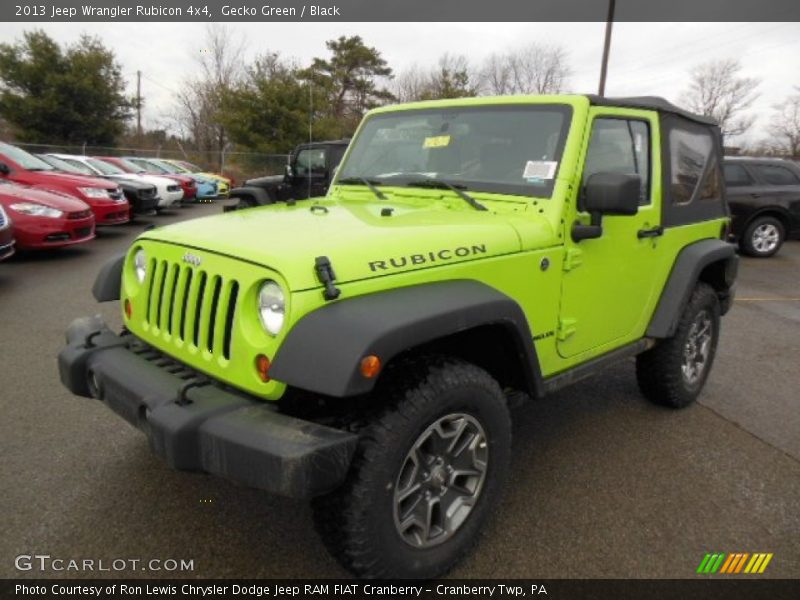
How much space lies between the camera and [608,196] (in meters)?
2.55

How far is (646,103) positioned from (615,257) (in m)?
0.99

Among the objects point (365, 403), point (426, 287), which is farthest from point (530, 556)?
point (426, 287)

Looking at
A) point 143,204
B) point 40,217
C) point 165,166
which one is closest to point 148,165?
point 165,166

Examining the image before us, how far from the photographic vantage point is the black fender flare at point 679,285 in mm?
3404

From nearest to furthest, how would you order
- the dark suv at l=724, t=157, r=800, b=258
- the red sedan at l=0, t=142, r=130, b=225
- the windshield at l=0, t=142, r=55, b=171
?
the red sedan at l=0, t=142, r=130, b=225 → the windshield at l=0, t=142, r=55, b=171 → the dark suv at l=724, t=157, r=800, b=258

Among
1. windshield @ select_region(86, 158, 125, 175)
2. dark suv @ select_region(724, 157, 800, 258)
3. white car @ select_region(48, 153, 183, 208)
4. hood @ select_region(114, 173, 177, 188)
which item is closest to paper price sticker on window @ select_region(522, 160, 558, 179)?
dark suv @ select_region(724, 157, 800, 258)

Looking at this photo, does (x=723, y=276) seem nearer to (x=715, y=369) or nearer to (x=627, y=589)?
(x=715, y=369)

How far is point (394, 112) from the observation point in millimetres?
3561

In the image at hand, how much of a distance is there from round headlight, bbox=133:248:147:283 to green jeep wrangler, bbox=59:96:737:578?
13mm

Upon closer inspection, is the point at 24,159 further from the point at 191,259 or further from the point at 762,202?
the point at 762,202

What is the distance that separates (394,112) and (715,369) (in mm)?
3503

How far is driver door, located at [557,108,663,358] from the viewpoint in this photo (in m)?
2.83

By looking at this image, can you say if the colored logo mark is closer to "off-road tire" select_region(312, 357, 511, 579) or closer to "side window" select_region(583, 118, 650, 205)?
"off-road tire" select_region(312, 357, 511, 579)

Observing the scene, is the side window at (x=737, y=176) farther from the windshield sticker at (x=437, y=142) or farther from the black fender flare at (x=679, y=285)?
the windshield sticker at (x=437, y=142)
